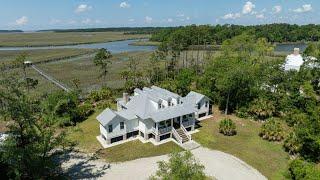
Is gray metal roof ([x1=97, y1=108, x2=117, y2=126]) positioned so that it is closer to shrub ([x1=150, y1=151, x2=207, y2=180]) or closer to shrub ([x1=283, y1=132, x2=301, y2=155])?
shrub ([x1=150, y1=151, x2=207, y2=180])

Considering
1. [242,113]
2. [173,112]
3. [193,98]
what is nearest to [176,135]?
[173,112]

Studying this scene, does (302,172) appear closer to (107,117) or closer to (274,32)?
(107,117)

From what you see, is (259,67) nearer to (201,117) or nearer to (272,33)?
(201,117)

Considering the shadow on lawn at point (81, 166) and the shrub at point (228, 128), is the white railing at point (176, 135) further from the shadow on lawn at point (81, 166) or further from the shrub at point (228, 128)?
the shadow on lawn at point (81, 166)

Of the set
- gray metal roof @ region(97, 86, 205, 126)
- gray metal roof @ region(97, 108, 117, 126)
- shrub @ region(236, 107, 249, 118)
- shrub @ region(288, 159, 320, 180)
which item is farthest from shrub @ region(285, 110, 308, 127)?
gray metal roof @ region(97, 108, 117, 126)

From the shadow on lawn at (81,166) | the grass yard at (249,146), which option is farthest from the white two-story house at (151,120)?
the shadow on lawn at (81,166)

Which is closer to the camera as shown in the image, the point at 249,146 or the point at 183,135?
the point at 249,146
